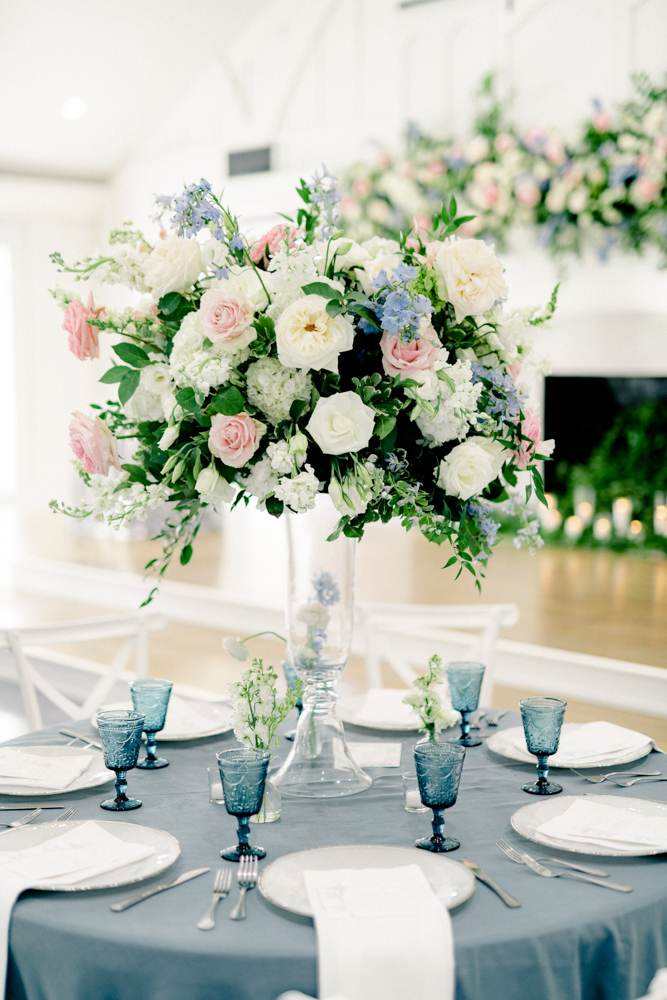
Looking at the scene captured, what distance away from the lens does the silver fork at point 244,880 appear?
130 cm

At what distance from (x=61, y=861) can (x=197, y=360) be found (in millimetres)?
738

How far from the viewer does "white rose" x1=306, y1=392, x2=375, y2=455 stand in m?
1.59

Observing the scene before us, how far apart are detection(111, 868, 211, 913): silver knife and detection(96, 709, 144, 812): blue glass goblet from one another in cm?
26

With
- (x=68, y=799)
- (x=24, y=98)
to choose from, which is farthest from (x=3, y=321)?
(x=68, y=799)

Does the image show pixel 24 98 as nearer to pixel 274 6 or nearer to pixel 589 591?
pixel 274 6

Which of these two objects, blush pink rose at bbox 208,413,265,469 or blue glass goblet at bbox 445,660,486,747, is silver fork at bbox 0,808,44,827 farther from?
blue glass goblet at bbox 445,660,486,747

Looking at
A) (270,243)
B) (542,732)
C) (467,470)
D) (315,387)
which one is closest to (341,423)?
(315,387)

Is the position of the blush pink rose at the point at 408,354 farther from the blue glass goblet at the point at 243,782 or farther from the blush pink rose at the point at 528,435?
the blue glass goblet at the point at 243,782

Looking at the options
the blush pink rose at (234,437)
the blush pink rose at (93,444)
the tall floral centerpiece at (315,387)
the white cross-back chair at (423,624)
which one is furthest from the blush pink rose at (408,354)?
the white cross-back chair at (423,624)

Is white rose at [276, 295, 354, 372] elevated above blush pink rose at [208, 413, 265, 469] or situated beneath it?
elevated above

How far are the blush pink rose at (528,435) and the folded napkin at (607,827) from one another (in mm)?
565

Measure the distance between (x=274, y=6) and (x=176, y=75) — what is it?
1109 mm

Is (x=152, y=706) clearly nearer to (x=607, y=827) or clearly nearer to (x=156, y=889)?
(x=156, y=889)

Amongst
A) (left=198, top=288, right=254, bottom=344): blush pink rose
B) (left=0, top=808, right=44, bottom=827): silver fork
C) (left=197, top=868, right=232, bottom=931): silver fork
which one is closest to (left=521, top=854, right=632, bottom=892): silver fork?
(left=197, top=868, right=232, bottom=931): silver fork
